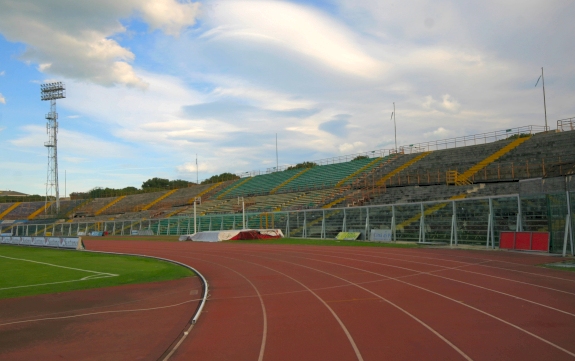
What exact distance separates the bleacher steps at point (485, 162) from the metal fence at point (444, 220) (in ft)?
34.4

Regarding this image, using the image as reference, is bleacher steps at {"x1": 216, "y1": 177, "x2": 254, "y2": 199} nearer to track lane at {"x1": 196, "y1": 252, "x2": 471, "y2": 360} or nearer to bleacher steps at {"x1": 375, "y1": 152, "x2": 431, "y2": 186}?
bleacher steps at {"x1": 375, "y1": 152, "x2": 431, "y2": 186}

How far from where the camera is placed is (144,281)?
14227 millimetres

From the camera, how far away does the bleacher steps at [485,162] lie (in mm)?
36181

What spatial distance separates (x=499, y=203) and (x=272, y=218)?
21.1 metres

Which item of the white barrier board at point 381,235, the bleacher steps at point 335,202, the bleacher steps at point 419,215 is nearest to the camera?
the bleacher steps at point 419,215

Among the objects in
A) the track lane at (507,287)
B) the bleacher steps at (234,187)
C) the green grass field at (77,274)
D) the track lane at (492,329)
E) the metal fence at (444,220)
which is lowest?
the green grass field at (77,274)

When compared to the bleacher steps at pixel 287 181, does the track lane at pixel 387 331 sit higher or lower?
lower

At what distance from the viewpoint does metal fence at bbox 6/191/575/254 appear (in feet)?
58.7

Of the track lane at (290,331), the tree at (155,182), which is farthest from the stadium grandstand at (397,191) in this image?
the tree at (155,182)

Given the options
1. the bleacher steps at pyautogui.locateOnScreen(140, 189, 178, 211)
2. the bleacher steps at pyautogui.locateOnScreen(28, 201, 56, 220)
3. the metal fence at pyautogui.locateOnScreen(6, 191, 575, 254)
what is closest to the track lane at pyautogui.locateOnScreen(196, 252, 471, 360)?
the metal fence at pyautogui.locateOnScreen(6, 191, 575, 254)

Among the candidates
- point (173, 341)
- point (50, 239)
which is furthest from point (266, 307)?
point (50, 239)

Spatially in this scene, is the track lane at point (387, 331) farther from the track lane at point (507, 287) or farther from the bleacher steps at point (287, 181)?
the bleacher steps at point (287, 181)

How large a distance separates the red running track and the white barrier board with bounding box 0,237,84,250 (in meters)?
17.9

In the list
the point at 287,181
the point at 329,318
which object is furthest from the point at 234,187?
the point at 329,318
